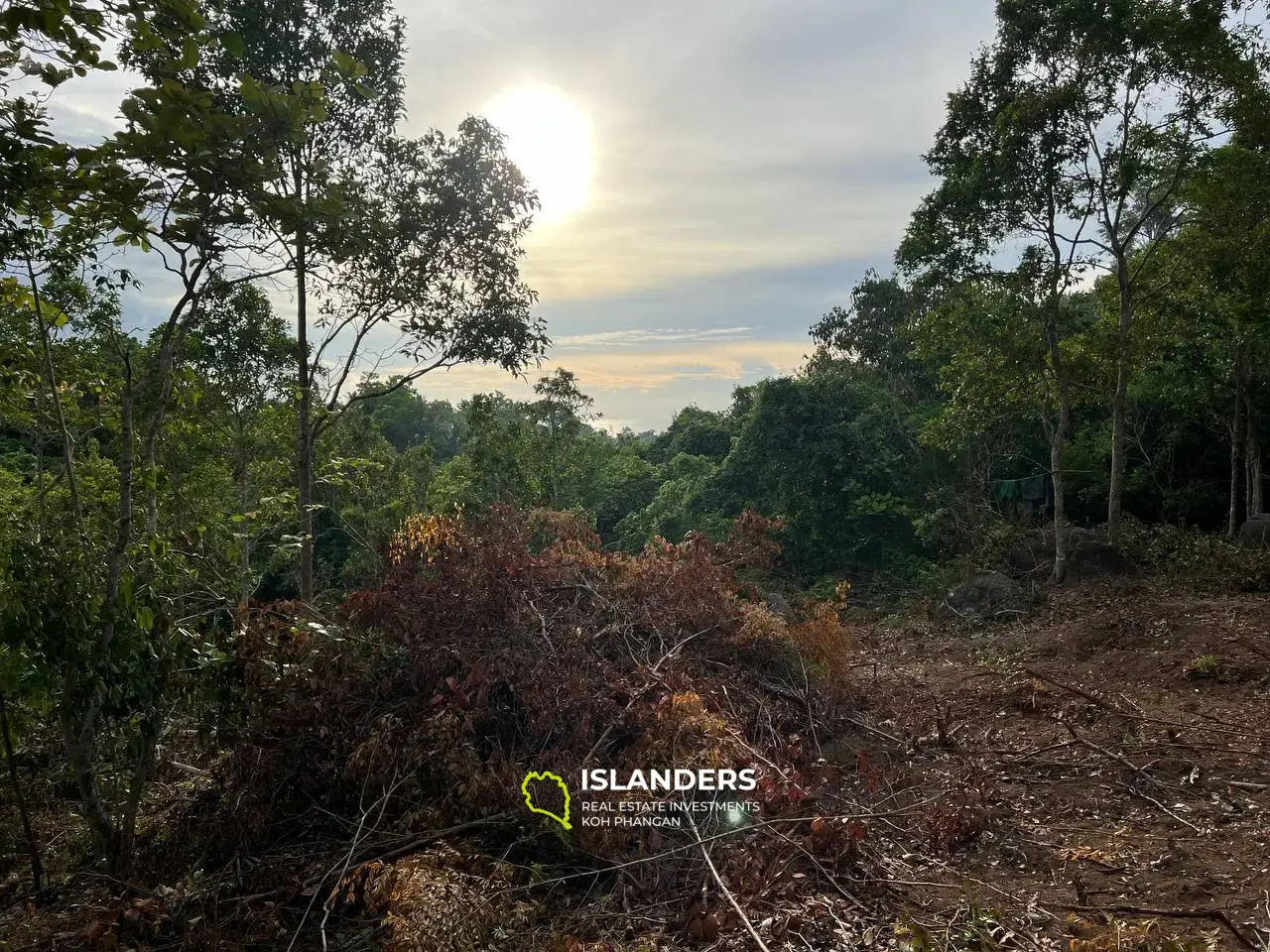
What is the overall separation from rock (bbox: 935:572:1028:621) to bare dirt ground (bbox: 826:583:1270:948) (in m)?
2.05

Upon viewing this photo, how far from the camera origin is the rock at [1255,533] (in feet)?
35.0

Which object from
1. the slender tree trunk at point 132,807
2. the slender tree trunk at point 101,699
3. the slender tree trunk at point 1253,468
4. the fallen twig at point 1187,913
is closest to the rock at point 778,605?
the fallen twig at point 1187,913

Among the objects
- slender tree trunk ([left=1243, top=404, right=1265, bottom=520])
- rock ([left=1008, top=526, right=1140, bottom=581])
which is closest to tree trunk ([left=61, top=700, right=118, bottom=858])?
rock ([left=1008, top=526, right=1140, bottom=581])

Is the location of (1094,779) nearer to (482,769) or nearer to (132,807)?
(482,769)

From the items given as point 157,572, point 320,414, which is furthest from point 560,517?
point 157,572

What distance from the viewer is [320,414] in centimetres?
691

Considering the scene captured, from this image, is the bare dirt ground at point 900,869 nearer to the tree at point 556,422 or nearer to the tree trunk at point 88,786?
the tree trunk at point 88,786

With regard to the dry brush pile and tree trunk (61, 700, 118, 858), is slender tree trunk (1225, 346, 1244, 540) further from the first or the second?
tree trunk (61, 700, 118, 858)

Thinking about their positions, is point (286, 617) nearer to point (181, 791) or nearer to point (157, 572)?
point (157, 572)

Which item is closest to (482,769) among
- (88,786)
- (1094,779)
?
(88,786)

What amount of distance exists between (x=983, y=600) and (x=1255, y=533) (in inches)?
158

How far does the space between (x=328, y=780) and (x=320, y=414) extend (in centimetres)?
376

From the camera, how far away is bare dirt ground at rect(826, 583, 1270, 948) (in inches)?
129

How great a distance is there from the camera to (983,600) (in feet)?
35.9
